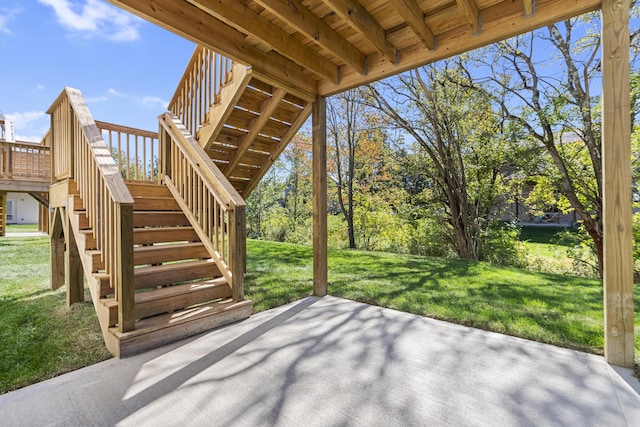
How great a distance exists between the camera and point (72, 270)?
2988 millimetres

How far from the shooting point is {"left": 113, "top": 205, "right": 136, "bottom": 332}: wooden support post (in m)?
2.01

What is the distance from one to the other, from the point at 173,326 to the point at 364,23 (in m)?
2.89

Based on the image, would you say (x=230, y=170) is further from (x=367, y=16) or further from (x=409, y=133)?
(x=409, y=133)

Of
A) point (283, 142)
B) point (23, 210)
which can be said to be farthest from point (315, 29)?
point (23, 210)

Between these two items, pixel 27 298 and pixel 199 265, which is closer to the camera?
pixel 199 265

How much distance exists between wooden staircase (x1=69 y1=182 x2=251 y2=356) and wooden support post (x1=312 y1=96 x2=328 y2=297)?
1004 millimetres

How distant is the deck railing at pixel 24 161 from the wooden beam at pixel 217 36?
8.27 m

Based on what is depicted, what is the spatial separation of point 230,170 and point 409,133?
4951 mm

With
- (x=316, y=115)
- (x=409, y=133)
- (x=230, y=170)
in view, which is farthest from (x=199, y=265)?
(x=409, y=133)

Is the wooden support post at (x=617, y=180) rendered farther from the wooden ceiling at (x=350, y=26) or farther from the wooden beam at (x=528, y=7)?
the wooden beam at (x=528, y=7)

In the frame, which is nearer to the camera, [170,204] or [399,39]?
[399,39]

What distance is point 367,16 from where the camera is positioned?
7.63 ft

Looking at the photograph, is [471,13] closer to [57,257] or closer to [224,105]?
[224,105]

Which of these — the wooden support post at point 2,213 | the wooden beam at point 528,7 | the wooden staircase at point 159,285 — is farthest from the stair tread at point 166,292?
the wooden support post at point 2,213
